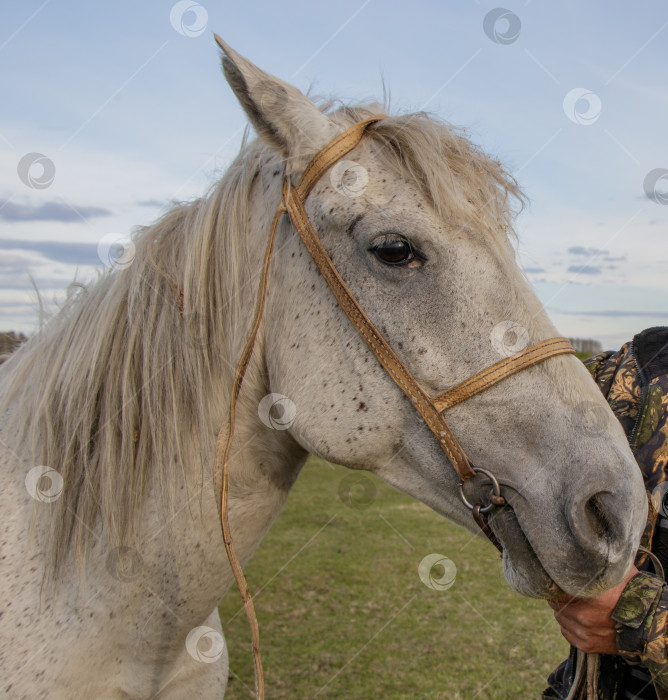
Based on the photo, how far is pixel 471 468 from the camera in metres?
1.57

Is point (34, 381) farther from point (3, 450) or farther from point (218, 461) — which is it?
point (218, 461)

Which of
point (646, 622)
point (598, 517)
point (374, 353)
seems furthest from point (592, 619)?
point (374, 353)

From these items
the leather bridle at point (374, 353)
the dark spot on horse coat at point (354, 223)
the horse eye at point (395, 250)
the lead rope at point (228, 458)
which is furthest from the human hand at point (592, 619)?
the dark spot on horse coat at point (354, 223)

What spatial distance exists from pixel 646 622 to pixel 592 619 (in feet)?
0.44

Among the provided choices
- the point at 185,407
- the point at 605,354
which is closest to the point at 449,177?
the point at 605,354

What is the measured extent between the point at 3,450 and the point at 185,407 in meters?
0.71

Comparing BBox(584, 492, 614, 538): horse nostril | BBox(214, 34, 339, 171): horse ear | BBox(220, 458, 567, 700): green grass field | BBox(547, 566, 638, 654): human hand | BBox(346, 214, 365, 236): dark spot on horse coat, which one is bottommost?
BBox(220, 458, 567, 700): green grass field

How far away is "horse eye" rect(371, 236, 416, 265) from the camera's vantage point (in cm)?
167

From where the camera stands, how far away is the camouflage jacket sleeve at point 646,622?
145 centimetres

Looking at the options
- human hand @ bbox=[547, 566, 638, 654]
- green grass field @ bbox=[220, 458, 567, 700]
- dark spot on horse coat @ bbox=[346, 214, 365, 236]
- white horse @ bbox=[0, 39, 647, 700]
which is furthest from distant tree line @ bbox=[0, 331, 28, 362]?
human hand @ bbox=[547, 566, 638, 654]

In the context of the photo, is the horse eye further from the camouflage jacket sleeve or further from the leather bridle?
the camouflage jacket sleeve

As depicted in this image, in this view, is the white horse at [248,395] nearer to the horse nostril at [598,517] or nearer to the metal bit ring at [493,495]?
the metal bit ring at [493,495]

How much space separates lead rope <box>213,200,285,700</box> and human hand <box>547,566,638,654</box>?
2.86 ft

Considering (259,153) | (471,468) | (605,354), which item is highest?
(259,153)
